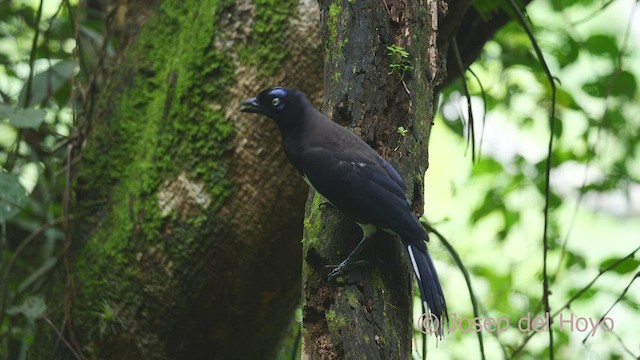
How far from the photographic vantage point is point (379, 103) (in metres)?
2.18

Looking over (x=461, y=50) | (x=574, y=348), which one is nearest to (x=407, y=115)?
(x=461, y=50)

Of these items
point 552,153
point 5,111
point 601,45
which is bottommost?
point 5,111

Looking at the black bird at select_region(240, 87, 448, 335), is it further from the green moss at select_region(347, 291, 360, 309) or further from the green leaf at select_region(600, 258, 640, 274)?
the green leaf at select_region(600, 258, 640, 274)

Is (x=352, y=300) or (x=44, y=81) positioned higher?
(x=44, y=81)

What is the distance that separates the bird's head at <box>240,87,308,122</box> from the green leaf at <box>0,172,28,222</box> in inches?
40.5

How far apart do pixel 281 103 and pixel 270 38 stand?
53cm

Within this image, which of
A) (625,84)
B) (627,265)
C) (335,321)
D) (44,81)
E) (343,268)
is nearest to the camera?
(335,321)

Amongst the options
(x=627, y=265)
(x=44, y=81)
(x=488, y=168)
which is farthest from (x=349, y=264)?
(x=488, y=168)

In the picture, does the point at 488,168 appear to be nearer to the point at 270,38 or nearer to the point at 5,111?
the point at 270,38

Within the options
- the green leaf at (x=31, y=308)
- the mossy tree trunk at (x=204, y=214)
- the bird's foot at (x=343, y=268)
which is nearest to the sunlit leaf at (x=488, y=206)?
the mossy tree trunk at (x=204, y=214)

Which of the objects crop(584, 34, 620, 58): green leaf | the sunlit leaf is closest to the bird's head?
the sunlit leaf

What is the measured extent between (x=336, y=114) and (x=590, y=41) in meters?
2.40

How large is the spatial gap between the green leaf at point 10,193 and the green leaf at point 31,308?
45cm

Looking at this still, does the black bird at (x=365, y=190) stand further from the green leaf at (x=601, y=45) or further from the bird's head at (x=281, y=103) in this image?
the green leaf at (x=601, y=45)
